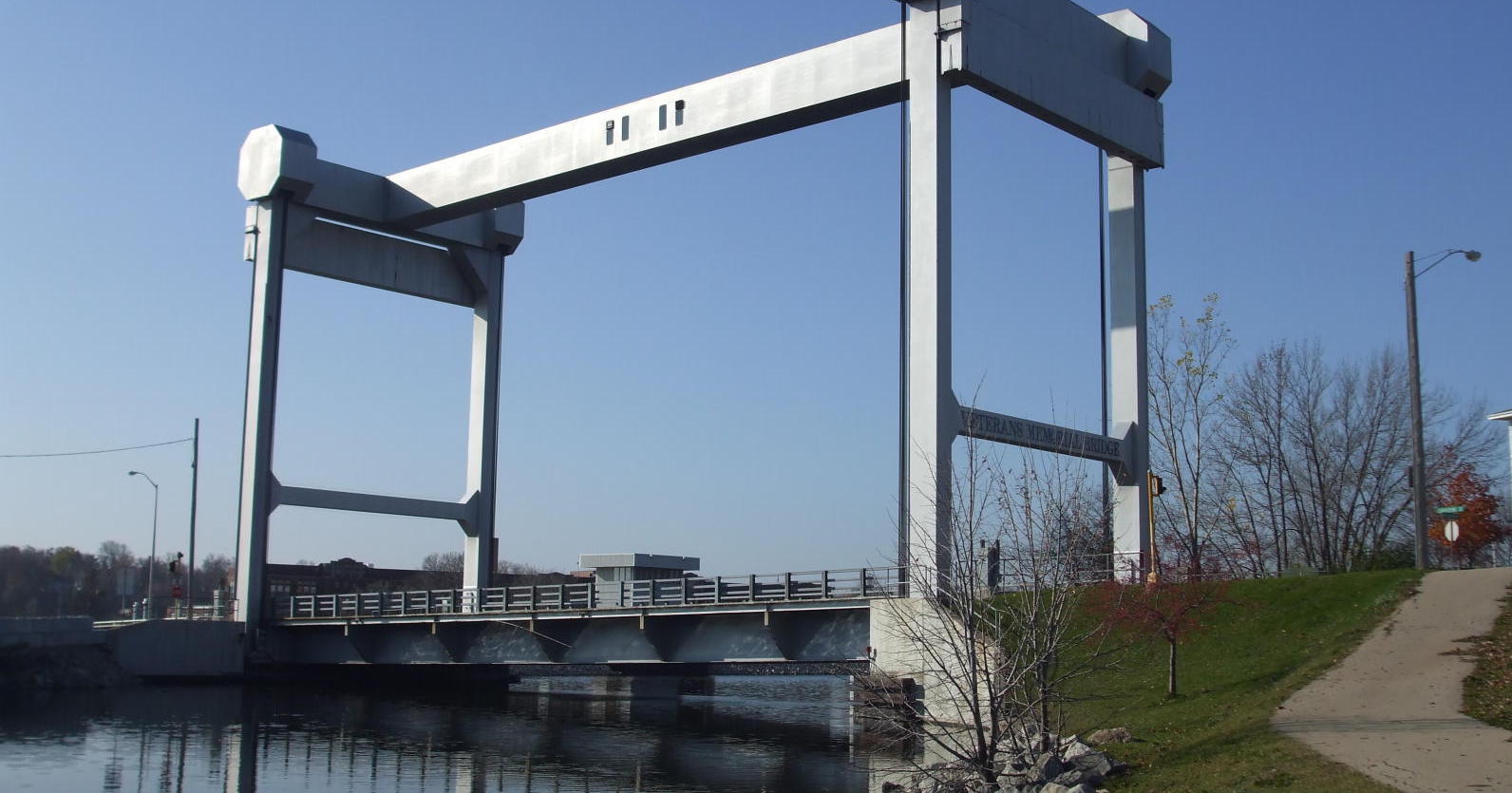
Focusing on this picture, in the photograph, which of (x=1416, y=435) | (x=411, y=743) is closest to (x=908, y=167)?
(x=1416, y=435)

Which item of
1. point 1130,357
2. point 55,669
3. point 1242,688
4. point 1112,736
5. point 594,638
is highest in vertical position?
point 1130,357

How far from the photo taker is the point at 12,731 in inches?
1379

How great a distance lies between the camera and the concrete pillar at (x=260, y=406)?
49.6m

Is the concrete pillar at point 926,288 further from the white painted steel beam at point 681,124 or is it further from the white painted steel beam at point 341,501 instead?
the white painted steel beam at point 341,501

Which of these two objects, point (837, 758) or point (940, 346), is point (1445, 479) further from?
point (837, 758)

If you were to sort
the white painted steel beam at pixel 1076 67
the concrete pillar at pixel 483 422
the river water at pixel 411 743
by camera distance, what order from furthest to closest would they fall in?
the concrete pillar at pixel 483 422, the white painted steel beam at pixel 1076 67, the river water at pixel 411 743

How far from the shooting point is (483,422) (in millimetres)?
53812

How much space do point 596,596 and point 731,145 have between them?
13001mm

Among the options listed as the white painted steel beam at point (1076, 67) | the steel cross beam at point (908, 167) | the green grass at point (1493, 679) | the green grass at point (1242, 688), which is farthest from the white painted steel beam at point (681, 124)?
the green grass at point (1493, 679)

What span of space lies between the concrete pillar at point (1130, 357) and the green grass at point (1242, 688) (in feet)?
23.4

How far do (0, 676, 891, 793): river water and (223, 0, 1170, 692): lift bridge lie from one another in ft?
7.84

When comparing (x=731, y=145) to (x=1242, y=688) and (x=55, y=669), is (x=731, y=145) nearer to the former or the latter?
(x=1242, y=688)

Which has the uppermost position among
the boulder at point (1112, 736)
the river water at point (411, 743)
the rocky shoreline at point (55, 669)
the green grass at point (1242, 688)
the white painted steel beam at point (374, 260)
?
the white painted steel beam at point (374, 260)

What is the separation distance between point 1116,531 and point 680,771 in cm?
1407
